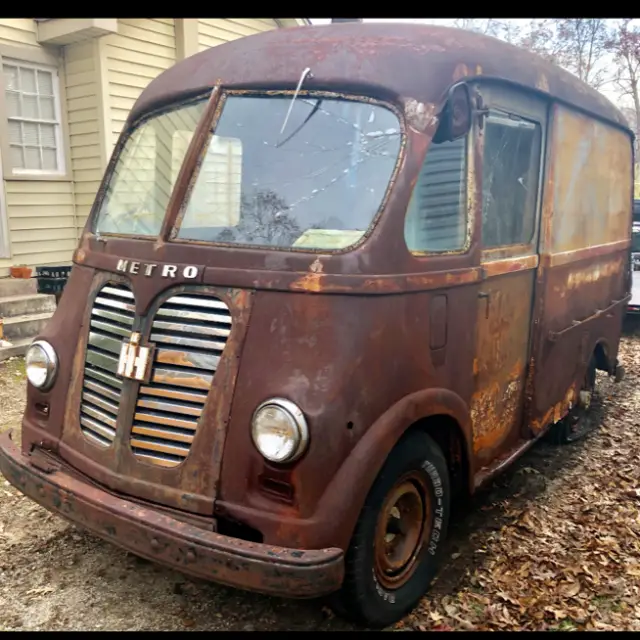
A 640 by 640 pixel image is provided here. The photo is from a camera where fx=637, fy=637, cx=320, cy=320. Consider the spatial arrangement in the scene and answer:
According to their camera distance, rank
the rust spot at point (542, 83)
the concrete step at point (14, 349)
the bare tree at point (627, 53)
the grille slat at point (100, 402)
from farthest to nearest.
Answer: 1. the bare tree at point (627, 53)
2. the concrete step at point (14, 349)
3. the rust spot at point (542, 83)
4. the grille slat at point (100, 402)

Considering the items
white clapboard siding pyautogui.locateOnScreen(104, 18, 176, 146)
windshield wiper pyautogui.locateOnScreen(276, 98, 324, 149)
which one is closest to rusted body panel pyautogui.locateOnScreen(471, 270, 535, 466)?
windshield wiper pyautogui.locateOnScreen(276, 98, 324, 149)

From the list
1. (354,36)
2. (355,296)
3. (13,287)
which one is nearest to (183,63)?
(354,36)

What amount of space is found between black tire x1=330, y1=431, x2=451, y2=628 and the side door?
0.51 metres

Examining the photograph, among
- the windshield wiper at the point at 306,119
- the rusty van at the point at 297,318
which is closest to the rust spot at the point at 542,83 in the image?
the rusty van at the point at 297,318

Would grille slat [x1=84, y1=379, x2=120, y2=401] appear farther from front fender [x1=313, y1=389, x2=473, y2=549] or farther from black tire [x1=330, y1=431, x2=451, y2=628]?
black tire [x1=330, y1=431, x2=451, y2=628]

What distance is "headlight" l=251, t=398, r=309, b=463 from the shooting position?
2.47 metres

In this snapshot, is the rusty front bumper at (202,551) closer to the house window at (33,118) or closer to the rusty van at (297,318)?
the rusty van at (297,318)

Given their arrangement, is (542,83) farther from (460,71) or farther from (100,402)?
(100,402)

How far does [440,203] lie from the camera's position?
3.07 m

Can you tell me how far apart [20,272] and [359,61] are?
20.1ft

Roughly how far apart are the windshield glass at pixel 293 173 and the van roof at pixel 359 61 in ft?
0.33

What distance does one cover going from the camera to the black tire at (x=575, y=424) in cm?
512

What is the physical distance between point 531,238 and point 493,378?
37.3 inches

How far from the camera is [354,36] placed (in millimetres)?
2961
